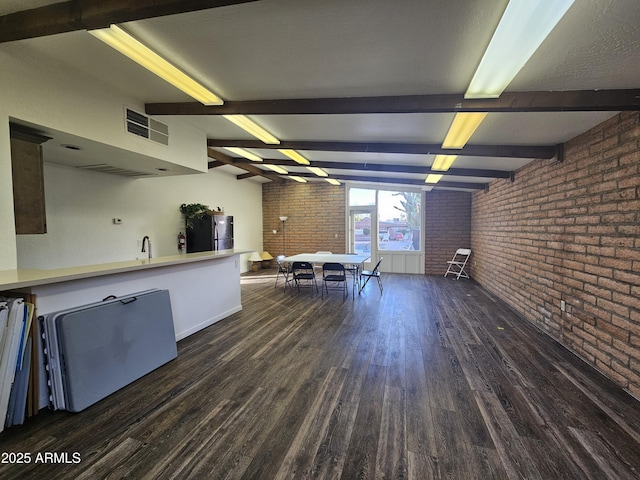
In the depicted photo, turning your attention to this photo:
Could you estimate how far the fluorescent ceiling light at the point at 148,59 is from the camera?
1870 millimetres

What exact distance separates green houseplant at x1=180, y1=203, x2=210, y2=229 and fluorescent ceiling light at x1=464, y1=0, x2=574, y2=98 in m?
5.24

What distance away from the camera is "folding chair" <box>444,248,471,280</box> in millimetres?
7221

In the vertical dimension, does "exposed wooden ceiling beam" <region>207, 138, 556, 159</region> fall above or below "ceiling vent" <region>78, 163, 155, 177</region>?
above

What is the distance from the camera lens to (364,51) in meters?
1.89

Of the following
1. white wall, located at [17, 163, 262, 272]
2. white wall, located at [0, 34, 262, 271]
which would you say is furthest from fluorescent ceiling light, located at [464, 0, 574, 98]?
white wall, located at [17, 163, 262, 272]

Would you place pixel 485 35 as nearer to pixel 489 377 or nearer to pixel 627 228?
pixel 627 228

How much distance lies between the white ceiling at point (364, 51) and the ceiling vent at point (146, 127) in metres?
0.24

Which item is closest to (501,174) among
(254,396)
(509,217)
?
(509,217)

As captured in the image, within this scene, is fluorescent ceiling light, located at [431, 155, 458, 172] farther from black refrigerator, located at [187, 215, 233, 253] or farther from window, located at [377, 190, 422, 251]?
black refrigerator, located at [187, 215, 233, 253]

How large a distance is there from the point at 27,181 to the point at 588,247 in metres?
5.10

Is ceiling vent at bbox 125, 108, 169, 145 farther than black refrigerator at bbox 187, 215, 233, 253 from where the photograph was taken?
No

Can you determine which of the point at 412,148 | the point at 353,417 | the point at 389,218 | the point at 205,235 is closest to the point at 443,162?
the point at 412,148

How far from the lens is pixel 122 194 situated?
454 centimetres

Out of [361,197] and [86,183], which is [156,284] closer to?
[86,183]
